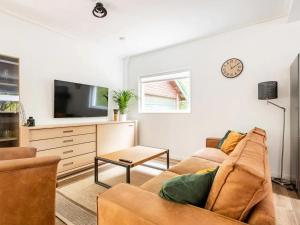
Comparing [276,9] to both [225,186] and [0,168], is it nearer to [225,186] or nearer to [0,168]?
[225,186]

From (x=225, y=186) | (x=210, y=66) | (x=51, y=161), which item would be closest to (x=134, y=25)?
(x=210, y=66)

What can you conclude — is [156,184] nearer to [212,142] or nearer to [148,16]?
[212,142]

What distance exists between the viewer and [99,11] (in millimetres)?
2434

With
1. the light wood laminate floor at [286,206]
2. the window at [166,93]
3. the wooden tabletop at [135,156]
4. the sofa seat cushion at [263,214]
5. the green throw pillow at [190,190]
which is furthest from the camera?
the window at [166,93]

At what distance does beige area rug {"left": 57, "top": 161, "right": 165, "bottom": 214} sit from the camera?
2.07m

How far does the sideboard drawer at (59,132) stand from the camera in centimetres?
247

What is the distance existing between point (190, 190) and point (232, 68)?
2779 mm

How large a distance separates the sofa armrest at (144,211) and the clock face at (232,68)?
2.79m

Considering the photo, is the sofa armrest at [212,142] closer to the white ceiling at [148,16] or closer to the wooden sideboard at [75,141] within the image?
the wooden sideboard at [75,141]

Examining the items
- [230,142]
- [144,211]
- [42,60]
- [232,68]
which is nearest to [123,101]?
[42,60]

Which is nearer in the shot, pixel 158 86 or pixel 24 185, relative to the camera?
pixel 24 185

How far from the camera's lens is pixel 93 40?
142 inches

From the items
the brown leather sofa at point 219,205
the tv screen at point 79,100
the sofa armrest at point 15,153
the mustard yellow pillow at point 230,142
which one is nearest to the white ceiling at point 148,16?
the tv screen at point 79,100

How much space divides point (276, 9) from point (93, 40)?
123 inches
